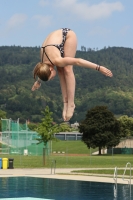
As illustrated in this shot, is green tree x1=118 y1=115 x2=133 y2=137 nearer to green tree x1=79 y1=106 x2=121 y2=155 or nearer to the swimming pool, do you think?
green tree x1=79 y1=106 x2=121 y2=155

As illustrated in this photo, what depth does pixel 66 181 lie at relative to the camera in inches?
1165

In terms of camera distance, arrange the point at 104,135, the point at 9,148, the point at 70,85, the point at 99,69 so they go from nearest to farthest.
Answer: the point at 99,69 → the point at 70,85 → the point at 9,148 → the point at 104,135

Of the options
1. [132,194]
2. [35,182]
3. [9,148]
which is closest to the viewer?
[132,194]

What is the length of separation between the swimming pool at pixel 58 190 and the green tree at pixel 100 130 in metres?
52.2

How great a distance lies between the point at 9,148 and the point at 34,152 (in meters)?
5.13

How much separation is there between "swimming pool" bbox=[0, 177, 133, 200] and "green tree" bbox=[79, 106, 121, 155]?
52.2 meters

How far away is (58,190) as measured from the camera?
24406 millimetres

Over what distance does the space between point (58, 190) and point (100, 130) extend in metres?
59.4

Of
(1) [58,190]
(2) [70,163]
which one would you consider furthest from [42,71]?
(2) [70,163]

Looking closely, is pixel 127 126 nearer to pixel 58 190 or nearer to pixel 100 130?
pixel 100 130

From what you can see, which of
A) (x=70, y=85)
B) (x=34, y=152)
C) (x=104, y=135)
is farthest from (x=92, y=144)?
(x=70, y=85)

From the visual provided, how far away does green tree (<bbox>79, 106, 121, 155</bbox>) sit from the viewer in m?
82.2

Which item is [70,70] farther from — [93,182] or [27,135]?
[27,135]

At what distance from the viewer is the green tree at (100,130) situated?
82250mm
